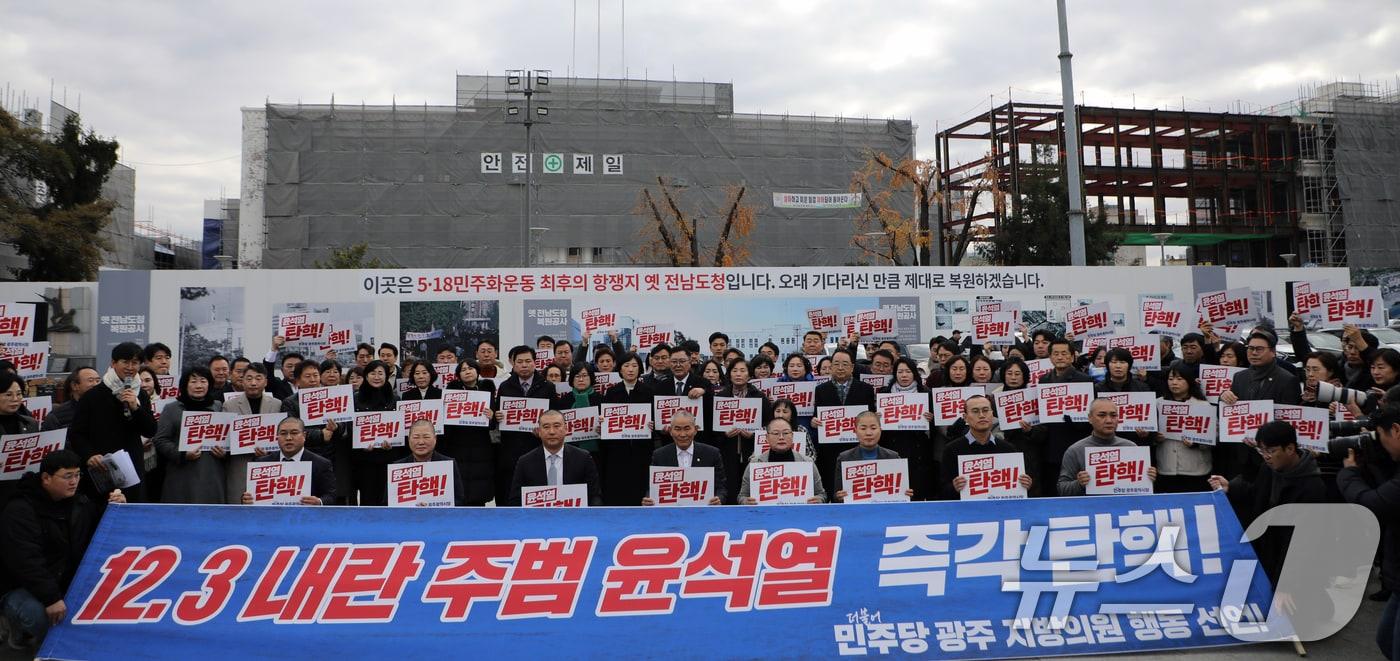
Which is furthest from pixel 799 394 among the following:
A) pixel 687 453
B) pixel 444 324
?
pixel 444 324

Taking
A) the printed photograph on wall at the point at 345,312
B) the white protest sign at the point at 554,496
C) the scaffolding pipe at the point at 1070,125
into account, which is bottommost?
the white protest sign at the point at 554,496

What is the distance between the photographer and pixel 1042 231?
35938mm

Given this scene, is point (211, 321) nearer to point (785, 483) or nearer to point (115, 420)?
point (115, 420)

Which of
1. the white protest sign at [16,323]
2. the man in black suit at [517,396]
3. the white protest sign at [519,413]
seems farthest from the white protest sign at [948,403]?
the white protest sign at [16,323]

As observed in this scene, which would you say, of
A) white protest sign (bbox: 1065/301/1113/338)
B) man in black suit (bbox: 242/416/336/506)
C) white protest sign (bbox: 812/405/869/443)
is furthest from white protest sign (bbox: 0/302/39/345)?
white protest sign (bbox: 1065/301/1113/338)

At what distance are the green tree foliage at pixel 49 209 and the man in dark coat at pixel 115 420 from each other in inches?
1159

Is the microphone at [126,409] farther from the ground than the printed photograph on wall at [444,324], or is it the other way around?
the printed photograph on wall at [444,324]

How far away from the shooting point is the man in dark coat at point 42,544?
15.6 ft

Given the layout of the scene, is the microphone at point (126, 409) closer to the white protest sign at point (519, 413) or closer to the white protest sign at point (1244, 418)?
the white protest sign at point (519, 413)

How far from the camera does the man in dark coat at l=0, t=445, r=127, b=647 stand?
4.75 m

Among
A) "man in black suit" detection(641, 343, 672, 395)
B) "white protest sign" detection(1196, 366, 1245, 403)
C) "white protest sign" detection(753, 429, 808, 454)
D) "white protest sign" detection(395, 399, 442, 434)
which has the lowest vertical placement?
"white protest sign" detection(753, 429, 808, 454)

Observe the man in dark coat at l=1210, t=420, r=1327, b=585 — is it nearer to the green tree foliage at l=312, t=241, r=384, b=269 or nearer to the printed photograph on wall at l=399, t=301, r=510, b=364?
the printed photograph on wall at l=399, t=301, r=510, b=364

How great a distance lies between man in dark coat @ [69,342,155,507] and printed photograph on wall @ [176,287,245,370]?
29.3 feet

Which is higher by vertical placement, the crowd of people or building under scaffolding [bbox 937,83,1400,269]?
building under scaffolding [bbox 937,83,1400,269]
